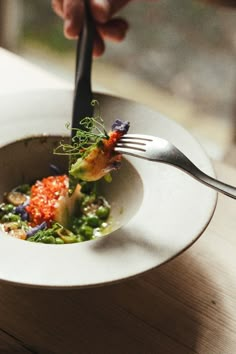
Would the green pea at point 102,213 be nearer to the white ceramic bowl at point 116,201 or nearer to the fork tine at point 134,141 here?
the white ceramic bowl at point 116,201

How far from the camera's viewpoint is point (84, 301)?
3.14ft

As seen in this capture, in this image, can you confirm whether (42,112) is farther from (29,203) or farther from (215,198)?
(215,198)

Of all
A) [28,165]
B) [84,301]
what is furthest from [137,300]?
[28,165]

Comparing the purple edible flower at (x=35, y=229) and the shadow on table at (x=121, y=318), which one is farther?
the purple edible flower at (x=35, y=229)

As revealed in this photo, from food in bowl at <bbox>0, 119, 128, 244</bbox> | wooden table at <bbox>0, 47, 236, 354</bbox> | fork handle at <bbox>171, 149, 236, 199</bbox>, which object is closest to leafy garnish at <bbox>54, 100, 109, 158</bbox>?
food in bowl at <bbox>0, 119, 128, 244</bbox>

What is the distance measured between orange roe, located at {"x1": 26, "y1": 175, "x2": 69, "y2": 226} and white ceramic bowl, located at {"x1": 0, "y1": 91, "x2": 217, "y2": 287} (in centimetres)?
8

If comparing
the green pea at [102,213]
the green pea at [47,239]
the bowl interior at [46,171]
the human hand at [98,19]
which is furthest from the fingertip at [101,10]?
the green pea at [47,239]

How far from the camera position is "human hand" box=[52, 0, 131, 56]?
4.29ft

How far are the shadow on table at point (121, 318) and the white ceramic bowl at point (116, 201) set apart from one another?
0.12 meters

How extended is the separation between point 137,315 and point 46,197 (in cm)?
29

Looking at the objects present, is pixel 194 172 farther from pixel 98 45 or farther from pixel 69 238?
pixel 98 45

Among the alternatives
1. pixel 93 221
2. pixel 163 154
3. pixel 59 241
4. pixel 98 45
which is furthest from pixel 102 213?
pixel 98 45

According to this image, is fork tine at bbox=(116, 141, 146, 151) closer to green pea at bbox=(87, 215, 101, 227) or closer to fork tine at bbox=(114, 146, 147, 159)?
fork tine at bbox=(114, 146, 147, 159)

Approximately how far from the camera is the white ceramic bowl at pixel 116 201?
2.66 ft
